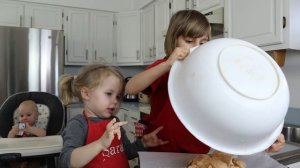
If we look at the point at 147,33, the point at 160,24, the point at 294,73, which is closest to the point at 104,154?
the point at 294,73

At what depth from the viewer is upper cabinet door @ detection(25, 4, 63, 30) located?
3.07m

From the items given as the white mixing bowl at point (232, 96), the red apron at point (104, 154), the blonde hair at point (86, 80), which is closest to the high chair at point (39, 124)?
the blonde hair at point (86, 80)

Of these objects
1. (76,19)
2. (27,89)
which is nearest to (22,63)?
(27,89)

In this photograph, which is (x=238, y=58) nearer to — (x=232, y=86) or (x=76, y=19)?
(x=232, y=86)

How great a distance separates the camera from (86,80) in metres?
0.86

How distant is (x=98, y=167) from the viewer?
0.76 m

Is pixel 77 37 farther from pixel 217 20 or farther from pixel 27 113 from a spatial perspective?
pixel 217 20

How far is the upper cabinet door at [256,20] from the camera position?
1.49 m

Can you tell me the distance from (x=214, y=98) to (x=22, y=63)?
255 cm

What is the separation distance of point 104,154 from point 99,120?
0.35 feet

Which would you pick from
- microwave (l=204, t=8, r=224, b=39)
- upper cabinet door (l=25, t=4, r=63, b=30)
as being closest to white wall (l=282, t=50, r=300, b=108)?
microwave (l=204, t=8, r=224, b=39)

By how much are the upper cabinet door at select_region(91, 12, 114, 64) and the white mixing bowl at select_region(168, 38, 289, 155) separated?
9.99 ft

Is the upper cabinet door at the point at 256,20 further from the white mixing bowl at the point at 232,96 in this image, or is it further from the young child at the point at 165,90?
the white mixing bowl at the point at 232,96

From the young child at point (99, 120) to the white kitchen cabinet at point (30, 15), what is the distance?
247 cm
